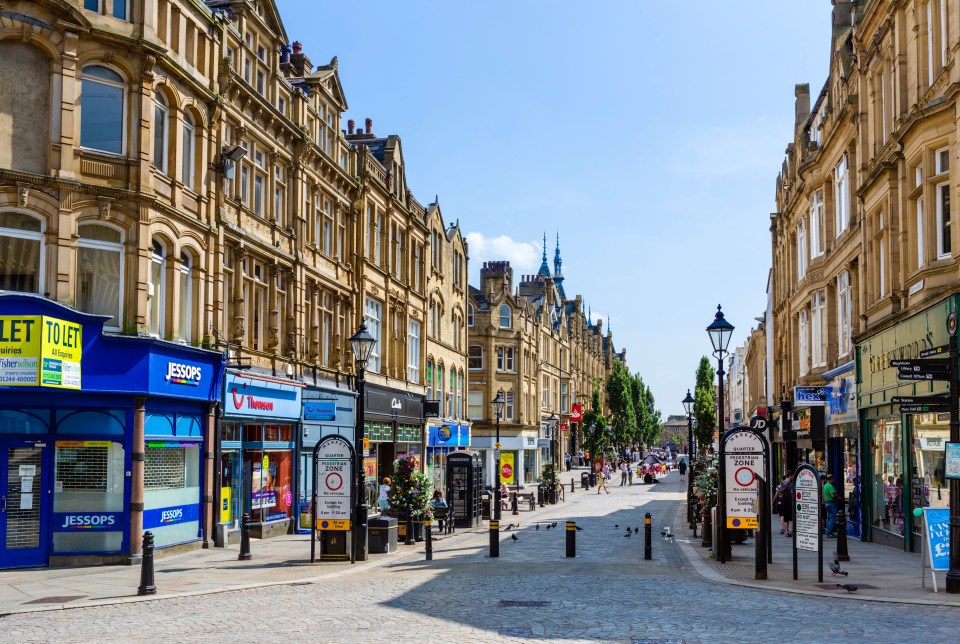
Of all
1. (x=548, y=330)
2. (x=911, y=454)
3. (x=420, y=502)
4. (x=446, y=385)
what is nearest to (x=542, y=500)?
(x=446, y=385)

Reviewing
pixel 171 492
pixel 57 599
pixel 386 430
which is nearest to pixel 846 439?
pixel 386 430

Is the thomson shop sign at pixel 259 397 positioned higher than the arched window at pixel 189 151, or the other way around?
the arched window at pixel 189 151

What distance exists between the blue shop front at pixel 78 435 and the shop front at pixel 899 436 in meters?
16.0

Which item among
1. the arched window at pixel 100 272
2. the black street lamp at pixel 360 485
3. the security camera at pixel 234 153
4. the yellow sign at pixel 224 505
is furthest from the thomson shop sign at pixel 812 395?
the arched window at pixel 100 272

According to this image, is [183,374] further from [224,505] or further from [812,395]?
[812,395]

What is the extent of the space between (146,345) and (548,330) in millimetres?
64542

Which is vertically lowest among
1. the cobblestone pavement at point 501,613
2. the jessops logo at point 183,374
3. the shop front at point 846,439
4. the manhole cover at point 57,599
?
the manhole cover at point 57,599

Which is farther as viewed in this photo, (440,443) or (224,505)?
(440,443)

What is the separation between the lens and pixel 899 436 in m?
25.1

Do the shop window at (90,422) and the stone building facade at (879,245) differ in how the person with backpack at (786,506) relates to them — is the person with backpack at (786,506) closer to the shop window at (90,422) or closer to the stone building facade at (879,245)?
the stone building facade at (879,245)

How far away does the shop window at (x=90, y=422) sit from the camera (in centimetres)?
2170

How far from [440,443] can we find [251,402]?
964 inches

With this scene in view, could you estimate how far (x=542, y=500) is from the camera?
153ft

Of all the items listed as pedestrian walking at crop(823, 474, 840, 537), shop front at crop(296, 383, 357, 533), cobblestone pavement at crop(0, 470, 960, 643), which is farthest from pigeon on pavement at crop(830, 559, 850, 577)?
shop front at crop(296, 383, 357, 533)
